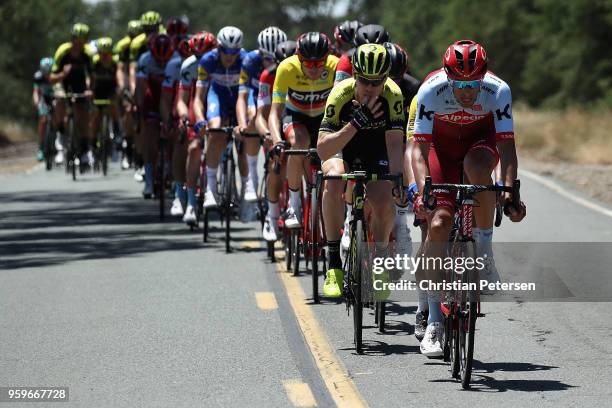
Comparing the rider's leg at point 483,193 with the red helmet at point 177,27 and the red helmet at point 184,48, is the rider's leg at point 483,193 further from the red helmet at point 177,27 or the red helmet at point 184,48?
the red helmet at point 177,27

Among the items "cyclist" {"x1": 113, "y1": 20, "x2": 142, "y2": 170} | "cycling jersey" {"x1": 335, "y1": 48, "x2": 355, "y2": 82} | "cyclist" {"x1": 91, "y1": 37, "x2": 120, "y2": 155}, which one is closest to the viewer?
"cycling jersey" {"x1": 335, "y1": 48, "x2": 355, "y2": 82}

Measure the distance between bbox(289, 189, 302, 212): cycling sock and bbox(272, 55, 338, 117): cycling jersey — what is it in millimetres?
685

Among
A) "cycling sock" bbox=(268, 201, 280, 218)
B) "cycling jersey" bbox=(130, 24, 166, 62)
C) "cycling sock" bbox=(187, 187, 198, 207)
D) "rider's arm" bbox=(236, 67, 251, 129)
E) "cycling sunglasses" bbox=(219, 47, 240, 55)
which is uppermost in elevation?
"cycling sunglasses" bbox=(219, 47, 240, 55)

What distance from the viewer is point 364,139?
34.9ft

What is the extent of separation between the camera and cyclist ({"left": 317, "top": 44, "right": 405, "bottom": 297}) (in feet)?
31.8

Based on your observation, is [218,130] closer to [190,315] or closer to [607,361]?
[190,315]

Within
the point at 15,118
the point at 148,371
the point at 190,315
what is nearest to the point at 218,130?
the point at 190,315

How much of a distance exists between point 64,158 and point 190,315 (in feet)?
53.2

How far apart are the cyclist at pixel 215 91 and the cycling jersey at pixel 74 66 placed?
30.8ft

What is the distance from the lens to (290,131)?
43.7ft

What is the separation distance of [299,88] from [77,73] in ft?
42.2

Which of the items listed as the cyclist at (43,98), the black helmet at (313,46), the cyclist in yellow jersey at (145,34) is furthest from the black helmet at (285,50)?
the cyclist at (43,98)

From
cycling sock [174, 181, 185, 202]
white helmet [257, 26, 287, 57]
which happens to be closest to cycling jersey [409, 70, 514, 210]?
white helmet [257, 26, 287, 57]

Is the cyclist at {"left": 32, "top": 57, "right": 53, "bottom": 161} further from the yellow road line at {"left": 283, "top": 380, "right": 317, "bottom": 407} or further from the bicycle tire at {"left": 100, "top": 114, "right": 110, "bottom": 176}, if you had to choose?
the yellow road line at {"left": 283, "top": 380, "right": 317, "bottom": 407}
